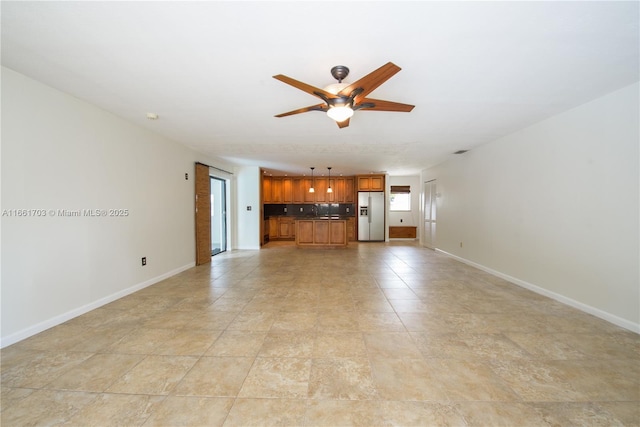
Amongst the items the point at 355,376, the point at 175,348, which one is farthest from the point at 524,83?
the point at 175,348

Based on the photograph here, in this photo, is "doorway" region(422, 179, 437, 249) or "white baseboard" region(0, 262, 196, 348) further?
"doorway" region(422, 179, 437, 249)

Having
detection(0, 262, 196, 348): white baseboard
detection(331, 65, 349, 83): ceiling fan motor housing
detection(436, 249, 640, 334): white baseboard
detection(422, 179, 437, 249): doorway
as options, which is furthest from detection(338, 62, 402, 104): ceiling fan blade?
detection(422, 179, 437, 249): doorway

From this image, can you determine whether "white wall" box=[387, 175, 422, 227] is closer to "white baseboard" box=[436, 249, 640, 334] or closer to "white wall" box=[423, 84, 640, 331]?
"white wall" box=[423, 84, 640, 331]

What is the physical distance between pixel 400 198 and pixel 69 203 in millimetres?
9618

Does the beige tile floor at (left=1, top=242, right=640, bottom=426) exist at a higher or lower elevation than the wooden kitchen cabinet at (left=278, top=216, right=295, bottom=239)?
lower

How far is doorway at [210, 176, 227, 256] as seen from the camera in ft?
23.3

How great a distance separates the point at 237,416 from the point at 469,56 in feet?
9.95

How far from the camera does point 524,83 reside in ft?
8.09

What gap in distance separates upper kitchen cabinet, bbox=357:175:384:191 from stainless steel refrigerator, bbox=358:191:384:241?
0.15 metres

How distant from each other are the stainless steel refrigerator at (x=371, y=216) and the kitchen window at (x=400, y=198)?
120 centimetres

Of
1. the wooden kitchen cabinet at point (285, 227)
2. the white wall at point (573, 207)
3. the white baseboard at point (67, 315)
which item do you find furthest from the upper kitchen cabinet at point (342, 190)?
the white baseboard at point (67, 315)

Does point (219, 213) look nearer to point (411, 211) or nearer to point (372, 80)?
point (372, 80)

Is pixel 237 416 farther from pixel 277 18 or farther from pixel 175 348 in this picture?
pixel 277 18

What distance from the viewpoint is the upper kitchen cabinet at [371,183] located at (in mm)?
9156
